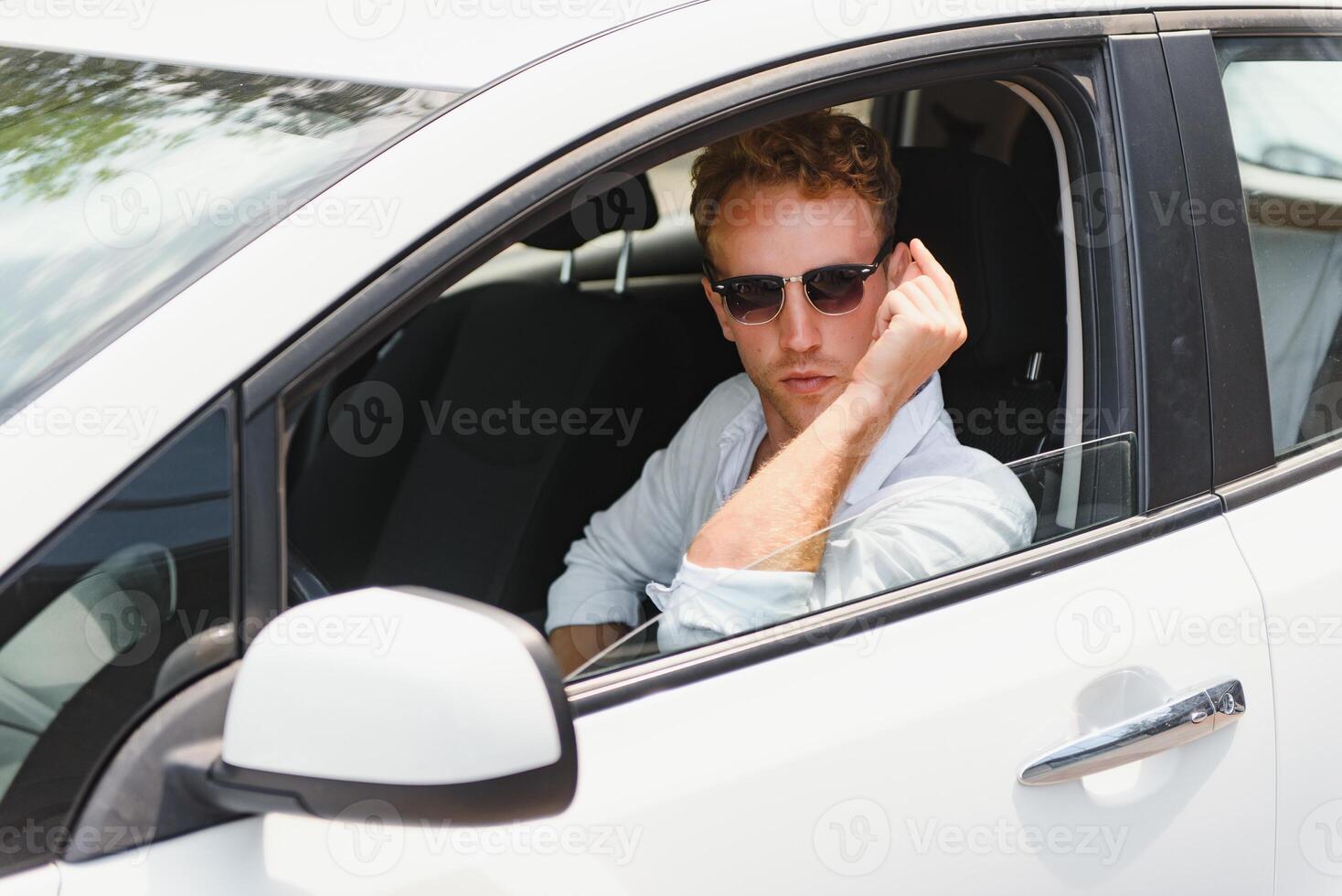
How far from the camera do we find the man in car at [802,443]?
1.49m

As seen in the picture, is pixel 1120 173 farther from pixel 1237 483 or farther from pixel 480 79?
pixel 480 79

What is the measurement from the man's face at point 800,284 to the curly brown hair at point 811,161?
0.02m

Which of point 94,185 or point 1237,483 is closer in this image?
point 94,185

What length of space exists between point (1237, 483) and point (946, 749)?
522 mm

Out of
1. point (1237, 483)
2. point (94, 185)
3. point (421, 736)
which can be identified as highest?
point (94, 185)

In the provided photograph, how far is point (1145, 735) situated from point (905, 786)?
0.27 meters

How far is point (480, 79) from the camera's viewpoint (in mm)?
1269

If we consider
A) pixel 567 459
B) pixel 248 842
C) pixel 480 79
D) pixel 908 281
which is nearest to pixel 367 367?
pixel 567 459
